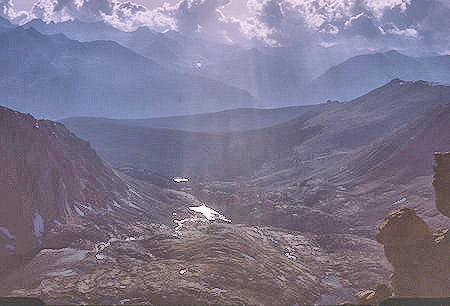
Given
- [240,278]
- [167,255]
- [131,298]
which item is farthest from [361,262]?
[131,298]

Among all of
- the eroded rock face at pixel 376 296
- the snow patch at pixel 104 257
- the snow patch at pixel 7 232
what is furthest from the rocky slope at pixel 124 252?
the eroded rock face at pixel 376 296

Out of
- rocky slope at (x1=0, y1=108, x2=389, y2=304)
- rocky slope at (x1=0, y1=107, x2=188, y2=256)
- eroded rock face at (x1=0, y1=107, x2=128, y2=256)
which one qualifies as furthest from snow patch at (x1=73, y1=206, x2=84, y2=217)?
rocky slope at (x1=0, y1=107, x2=188, y2=256)

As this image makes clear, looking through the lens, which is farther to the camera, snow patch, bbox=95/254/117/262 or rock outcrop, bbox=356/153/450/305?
snow patch, bbox=95/254/117/262

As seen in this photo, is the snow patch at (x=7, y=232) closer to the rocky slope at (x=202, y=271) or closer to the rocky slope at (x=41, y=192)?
the rocky slope at (x=41, y=192)

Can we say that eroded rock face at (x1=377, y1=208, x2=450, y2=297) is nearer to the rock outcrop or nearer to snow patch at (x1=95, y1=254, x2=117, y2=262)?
the rock outcrop

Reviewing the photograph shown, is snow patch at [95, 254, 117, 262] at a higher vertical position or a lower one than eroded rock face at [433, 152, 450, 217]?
lower

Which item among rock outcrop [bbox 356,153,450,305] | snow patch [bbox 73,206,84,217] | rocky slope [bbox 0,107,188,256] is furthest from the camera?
snow patch [bbox 73,206,84,217]

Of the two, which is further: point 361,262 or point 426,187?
point 426,187

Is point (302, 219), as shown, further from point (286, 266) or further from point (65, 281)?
point (65, 281)
